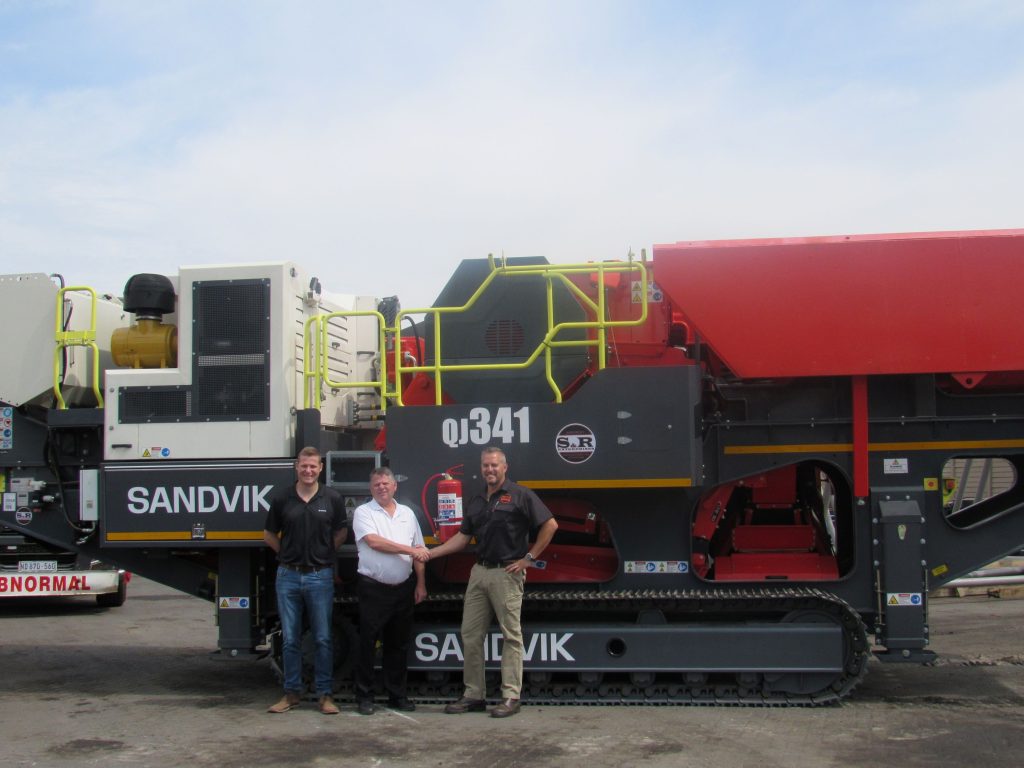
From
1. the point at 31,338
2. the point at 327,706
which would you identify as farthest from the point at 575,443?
the point at 31,338

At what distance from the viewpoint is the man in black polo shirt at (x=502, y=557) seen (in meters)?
7.07

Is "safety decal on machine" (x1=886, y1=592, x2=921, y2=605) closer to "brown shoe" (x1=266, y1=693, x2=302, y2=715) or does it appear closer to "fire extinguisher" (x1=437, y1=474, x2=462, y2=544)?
"fire extinguisher" (x1=437, y1=474, x2=462, y2=544)

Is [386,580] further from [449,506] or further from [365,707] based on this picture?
[365,707]

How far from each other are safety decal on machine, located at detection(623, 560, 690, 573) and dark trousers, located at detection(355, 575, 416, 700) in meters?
1.60

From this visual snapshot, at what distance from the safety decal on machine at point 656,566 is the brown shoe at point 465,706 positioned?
143 centimetres

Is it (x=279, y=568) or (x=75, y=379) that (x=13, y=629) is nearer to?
(x=75, y=379)

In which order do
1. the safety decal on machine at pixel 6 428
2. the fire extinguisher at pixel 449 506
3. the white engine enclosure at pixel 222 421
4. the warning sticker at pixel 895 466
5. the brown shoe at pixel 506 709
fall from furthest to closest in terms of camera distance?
1. the safety decal on machine at pixel 6 428
2. the white engine enclosure at pixel 222 421
3. the warning sticker at pixel 895 466
4. the fire extinguisher at pixel 449 506
5. the brown shoe at pixel 506 709

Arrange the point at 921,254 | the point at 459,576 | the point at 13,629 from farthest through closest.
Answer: the point at 13,629 → the point at 459,576 → the point at 921,254

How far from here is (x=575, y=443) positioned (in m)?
7.22

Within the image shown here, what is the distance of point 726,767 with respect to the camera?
5.82 m

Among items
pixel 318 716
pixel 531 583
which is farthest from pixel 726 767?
pixel 318 716

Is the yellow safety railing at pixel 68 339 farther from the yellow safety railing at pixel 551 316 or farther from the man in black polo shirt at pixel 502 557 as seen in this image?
the man in black polo shirt at pixel 502 557

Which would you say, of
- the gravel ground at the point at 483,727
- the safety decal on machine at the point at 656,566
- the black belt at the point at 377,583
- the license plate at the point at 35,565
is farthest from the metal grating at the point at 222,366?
the license plate at the point at 35,565

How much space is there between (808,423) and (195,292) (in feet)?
15.5
